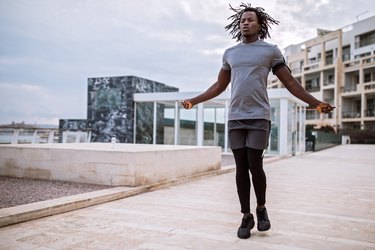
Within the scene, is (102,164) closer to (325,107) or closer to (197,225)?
(197,225)

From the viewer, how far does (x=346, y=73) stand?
46.7 metres

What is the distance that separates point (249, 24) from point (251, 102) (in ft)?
2.24

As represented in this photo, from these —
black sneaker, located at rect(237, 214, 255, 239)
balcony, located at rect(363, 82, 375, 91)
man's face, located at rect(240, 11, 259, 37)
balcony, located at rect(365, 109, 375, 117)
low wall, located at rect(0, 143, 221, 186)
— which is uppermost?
balcony, located at rect(363, 82, 375, 91)

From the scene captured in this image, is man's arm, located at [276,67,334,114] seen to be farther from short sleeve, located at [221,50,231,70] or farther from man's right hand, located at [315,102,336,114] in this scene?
short sleeve, located at [221,50,231,70]

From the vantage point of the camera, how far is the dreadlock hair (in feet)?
10.3

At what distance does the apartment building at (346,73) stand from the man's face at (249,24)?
4430 centimetres

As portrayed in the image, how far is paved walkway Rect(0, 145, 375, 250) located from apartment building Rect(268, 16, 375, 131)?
42.8m

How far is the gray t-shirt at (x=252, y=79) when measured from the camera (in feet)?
9.55

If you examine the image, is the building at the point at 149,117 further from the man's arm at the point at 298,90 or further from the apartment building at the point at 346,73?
the apartment building at the point at 346,73

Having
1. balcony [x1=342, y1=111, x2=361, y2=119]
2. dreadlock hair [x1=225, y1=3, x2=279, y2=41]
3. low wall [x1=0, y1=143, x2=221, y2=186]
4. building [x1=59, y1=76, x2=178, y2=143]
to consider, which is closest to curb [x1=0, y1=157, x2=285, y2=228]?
low wall [x1=0, y1=143, x2=221, y2=186]

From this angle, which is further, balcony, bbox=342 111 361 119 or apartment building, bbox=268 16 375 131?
balcony, bbox=342 111 361 119

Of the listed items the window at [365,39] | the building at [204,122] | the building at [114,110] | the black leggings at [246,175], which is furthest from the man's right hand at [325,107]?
the window at [365,39]

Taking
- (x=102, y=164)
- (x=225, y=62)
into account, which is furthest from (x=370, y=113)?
(x=225, y=62)

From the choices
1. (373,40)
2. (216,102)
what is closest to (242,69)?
(216,102)
